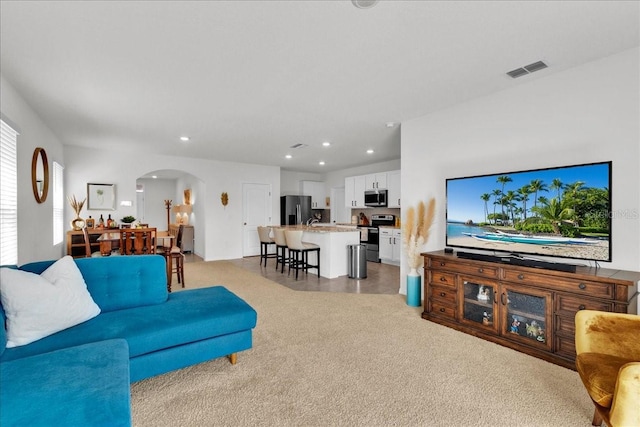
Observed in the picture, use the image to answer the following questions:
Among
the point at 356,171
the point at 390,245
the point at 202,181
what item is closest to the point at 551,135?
the point at 390,245

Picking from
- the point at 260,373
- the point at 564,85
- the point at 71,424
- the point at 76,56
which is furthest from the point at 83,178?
the point at 564,85

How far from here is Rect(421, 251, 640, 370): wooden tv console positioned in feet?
7.36

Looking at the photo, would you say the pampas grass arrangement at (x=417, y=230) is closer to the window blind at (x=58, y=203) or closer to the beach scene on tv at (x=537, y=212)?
the beach scene on tv at (x=537, y=212)

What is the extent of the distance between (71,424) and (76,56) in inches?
108

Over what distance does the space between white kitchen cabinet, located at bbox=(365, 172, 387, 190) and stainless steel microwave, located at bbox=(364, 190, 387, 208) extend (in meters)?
0.10

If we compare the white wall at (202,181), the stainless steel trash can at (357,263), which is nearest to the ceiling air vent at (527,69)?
the stainless steel trash can at (357,263)

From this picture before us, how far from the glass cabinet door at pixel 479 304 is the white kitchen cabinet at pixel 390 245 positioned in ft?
12.3

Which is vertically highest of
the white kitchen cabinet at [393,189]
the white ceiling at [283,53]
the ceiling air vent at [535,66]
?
the white ceiling at [283,53]

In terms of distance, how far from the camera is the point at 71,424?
1.11 metres

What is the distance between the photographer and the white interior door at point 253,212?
7.94 meters

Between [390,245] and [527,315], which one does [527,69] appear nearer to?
[527,315]

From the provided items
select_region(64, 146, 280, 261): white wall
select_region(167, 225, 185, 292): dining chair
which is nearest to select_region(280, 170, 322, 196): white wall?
select_region(64, 146, 280, 261): white wall

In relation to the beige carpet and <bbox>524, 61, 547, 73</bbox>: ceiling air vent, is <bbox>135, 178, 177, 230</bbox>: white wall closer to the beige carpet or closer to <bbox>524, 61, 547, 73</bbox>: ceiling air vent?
the beige carpet

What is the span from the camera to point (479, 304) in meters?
2.94
